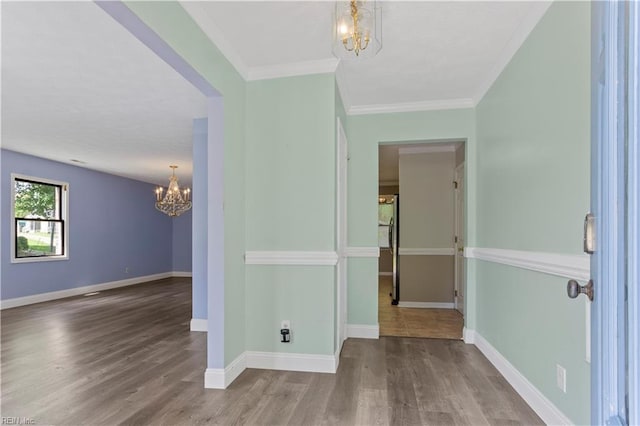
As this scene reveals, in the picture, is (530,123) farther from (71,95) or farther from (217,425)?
(71,95)

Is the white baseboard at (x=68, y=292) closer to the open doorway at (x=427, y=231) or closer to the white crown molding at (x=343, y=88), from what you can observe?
the open doorway at (x=427, y=231)

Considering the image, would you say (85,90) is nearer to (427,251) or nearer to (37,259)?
(37,259)

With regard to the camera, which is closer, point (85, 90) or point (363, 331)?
point (85, 90)

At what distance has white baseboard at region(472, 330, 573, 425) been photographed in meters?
1.90

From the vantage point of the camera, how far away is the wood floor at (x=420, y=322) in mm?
3729

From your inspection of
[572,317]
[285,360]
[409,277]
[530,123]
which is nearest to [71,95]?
[285,360]

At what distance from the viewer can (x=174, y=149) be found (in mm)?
5258

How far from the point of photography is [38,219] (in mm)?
5832

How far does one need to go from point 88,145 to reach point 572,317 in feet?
19.8

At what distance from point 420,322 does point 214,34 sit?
3.82 m

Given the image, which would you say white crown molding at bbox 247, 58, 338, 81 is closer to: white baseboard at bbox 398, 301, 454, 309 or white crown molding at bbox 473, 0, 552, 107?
white crown molding at bbox 473, 0, 552, 107

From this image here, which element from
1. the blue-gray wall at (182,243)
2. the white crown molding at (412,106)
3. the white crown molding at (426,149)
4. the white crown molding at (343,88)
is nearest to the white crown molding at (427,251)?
the white crown molding at (426,149)

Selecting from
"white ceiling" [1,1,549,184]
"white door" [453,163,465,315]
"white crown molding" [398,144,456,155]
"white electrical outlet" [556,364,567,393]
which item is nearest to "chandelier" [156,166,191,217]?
"white ceiling" [1,1,549,184]

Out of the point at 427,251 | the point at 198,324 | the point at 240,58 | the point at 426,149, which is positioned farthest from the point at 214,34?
the point at 427,251
